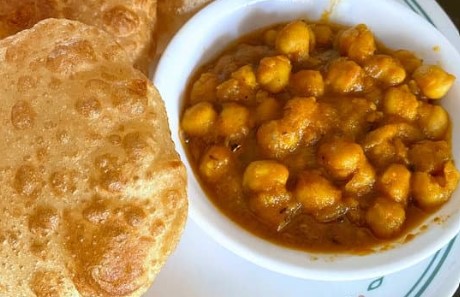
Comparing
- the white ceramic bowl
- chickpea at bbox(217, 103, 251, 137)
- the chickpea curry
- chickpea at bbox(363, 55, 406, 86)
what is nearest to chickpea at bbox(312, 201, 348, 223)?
the chickpea curry

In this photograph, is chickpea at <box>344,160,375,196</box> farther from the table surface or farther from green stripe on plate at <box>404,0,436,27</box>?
the table surface

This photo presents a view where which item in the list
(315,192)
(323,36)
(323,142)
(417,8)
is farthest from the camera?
(417,8)

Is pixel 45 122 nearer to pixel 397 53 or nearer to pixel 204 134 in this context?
pixel 204 134

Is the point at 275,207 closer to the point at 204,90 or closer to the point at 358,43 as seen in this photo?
the point at 204,90

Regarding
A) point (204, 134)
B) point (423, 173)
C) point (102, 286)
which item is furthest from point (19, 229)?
point (423, 173)

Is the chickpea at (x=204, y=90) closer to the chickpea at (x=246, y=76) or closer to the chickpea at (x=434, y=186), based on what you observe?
the chickpea at (x=246, y=76)

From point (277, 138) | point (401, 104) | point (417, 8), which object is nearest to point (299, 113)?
point (277, 138)

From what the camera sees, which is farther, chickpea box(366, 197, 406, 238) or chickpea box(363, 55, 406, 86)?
chickpea box(363, 55, 406, 86)
